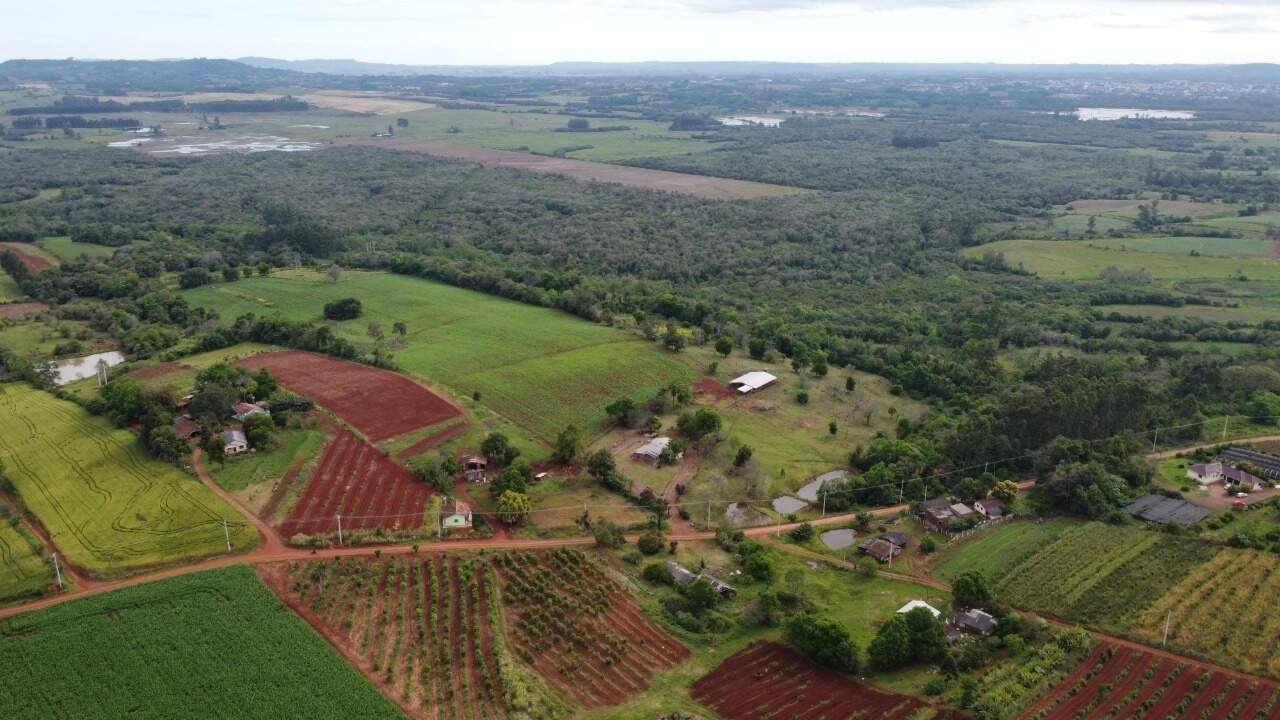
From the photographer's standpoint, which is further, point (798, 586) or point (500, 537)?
point (500, 537)

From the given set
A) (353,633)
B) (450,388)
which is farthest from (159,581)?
(450,388)

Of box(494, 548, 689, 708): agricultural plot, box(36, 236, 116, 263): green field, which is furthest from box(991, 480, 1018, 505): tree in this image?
box(36, 236, 116, 263): green field

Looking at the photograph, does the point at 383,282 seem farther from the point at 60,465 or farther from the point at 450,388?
the point at 60,465

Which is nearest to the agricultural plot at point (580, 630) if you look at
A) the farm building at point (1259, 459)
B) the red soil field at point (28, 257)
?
the farm building at point (1259, 459)

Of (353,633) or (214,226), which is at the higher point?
(214,226)

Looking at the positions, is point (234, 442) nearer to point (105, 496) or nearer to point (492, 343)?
point (105, 496)

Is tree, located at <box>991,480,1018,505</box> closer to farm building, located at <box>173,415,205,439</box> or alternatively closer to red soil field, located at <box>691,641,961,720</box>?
red soil field, located at <box>691,641,961,720</box>
